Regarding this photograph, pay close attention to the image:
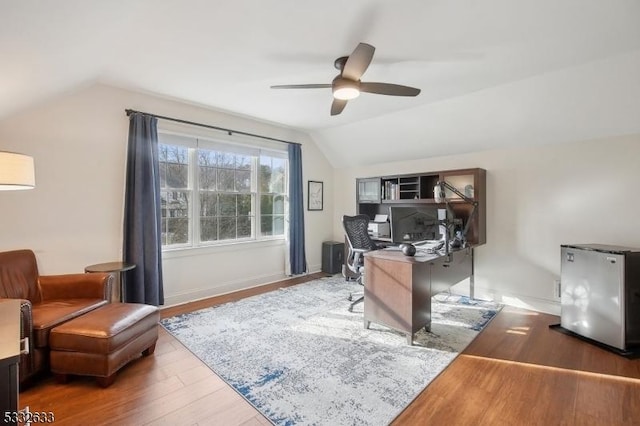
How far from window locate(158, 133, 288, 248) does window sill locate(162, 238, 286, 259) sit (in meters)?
0.06

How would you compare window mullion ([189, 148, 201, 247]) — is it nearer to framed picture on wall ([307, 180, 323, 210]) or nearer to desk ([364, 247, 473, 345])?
framed picture on wall ([307, 180, 323, 210])

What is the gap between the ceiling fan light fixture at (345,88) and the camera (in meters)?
2.25

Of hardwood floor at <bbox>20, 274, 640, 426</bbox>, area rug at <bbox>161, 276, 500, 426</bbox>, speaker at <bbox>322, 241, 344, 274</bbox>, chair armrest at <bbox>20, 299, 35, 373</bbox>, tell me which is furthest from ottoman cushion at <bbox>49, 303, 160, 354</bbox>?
speaker at <bbox>322, 241, 344, 274</bbox>

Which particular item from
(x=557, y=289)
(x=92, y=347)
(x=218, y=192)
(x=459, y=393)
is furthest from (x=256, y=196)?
(x=557, y=289)

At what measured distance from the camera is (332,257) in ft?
16.8

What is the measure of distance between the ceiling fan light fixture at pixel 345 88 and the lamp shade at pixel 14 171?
2.27 metres

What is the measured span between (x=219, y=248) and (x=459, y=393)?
321 cm

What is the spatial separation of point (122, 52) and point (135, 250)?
1922 mm

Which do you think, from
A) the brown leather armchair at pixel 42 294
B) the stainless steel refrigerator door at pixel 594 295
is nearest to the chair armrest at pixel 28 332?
the brown leather armchair at pixel 42 294

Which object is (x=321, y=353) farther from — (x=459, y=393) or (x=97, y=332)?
(x=97, y=332)

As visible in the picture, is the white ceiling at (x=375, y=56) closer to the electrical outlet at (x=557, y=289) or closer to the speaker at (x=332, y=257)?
the electrical outlet at (x=557, y=289)

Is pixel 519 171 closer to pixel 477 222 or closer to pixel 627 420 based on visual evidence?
pixel 477 222

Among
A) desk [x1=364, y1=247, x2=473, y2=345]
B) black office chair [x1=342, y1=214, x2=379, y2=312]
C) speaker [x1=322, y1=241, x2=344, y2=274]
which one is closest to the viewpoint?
desk [x1=364, y1=247, x2=473, y2=345]

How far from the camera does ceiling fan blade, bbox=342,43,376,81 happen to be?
1887 mm
